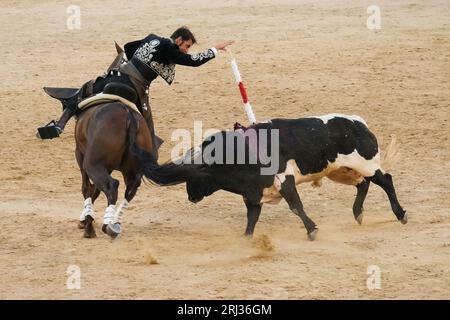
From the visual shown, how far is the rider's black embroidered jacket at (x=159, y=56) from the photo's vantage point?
11000 millimetres

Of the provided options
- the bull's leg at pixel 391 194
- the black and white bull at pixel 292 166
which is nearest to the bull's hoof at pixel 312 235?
the black and white bull at pixel 292 166

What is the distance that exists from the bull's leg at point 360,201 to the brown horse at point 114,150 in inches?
77.7

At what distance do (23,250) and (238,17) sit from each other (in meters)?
9.09

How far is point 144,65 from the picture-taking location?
36.6ft

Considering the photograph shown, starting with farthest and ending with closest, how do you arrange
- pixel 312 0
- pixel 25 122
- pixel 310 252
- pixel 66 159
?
pixel 312 0 < pixel 25 122 < pixel 66 159 < pixel 310 252

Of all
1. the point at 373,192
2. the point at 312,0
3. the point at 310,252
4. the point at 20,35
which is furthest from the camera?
the point at 312,0

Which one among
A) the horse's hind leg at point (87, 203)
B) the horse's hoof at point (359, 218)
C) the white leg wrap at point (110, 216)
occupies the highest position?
the white leg wrap at point (110, 216)

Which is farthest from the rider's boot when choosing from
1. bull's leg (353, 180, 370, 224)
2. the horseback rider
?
bull's leg (353, 180, 370, 224)

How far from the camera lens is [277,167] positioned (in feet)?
35.2

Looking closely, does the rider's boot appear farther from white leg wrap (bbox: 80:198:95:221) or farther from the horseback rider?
white leg wrap (bbox: 80:198:95:221)

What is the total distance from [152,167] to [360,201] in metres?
2.12

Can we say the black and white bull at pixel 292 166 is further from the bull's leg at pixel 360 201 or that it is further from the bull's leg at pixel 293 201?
the bull's leg at pixel 360 201

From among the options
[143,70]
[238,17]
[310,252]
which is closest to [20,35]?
[238,17]

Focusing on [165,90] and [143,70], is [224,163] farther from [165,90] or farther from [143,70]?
[165,90]
